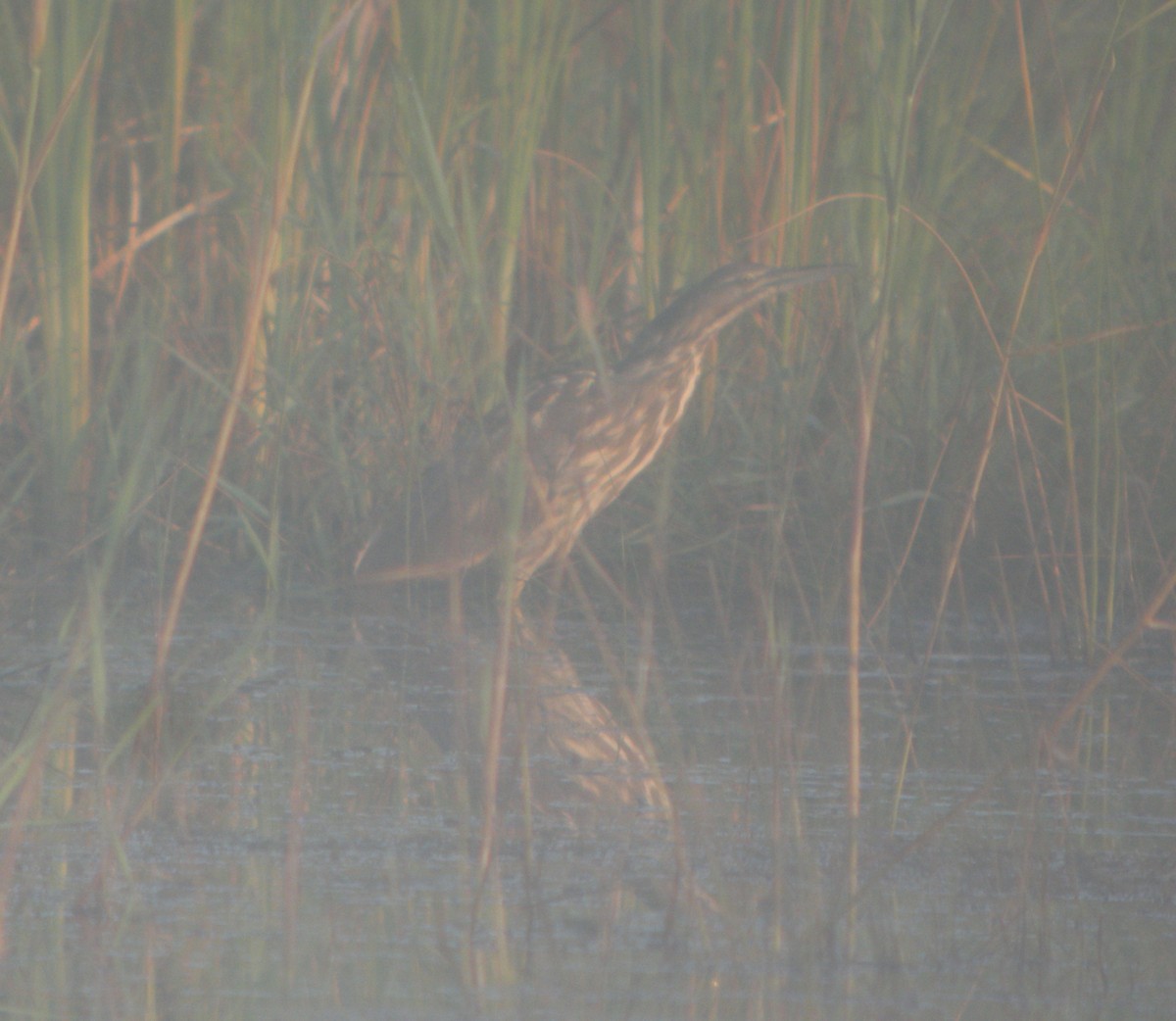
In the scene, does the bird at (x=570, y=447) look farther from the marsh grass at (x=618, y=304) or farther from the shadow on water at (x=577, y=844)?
the shadow on water at (x=577, y=844)

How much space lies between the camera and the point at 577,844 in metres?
2.45

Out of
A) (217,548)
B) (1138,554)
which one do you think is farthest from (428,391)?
(1138,554)

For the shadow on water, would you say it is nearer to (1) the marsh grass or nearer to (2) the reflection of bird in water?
(2) the reflection of bird in water

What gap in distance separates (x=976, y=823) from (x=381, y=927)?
849 millimetres

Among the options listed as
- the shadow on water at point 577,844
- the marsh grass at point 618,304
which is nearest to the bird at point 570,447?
the marsh grass at point 618,304

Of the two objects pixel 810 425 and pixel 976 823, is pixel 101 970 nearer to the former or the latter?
pixel 976 823

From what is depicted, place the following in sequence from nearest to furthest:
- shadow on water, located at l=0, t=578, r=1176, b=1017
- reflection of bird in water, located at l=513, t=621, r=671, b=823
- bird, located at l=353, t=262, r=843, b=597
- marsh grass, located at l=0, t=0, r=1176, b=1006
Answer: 1. shadow on water, located at l=0, t=578, r=1176, b=1017
2. reflection of bird in water, located at l=513, t=621, r=671, b=823
3. marsh grass, located at l=0, t=0, r=1176, b=1006
4. bird, located at l=353, t=262, r=843, b=597

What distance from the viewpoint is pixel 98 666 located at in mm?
2656

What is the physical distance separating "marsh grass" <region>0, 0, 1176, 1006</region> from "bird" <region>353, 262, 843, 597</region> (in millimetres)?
89

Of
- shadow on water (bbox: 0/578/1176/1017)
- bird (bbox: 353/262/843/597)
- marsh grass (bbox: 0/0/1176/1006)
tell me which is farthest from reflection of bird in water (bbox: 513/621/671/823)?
bird (bbox: 353/262/843/597)

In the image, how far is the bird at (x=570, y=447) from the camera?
13.8 ft

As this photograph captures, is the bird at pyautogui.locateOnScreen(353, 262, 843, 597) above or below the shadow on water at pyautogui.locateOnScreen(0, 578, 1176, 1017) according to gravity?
above

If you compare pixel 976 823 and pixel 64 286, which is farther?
pixel 64 286

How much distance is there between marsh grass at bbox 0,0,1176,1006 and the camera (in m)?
4.01
